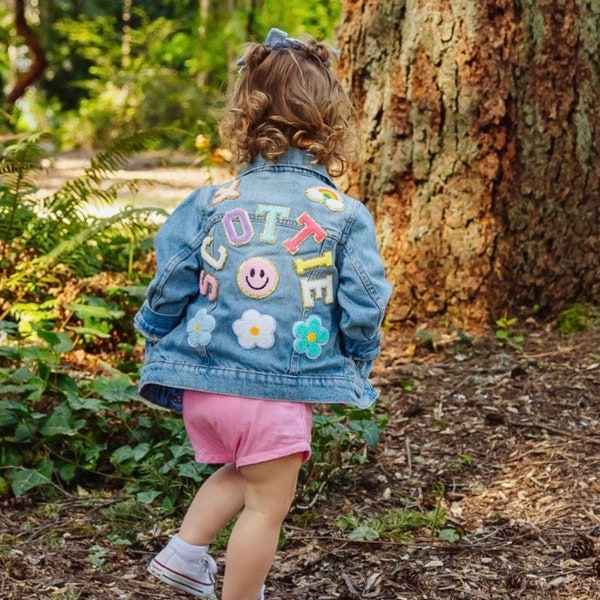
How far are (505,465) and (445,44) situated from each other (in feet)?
6.52

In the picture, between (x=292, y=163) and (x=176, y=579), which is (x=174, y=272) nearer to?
(x=292, y=163)

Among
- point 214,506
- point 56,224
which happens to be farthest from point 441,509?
point 56,224

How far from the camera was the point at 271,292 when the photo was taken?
2.55 m

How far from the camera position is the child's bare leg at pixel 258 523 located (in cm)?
259

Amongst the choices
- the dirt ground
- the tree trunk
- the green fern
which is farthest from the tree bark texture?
the tree trunk

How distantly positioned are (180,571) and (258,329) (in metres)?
0.74

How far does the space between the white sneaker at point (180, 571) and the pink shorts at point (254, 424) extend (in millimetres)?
379

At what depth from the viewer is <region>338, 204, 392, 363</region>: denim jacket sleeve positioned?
2.58m

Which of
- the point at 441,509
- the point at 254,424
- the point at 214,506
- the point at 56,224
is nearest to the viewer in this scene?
the point at 254,424

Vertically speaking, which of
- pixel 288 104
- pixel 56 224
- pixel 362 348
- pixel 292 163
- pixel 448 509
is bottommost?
pixel 448 509

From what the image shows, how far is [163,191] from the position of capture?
1021 centimetres

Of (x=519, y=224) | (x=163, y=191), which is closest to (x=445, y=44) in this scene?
(x=519, y=224)

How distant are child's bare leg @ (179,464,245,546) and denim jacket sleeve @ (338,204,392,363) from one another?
0.48m

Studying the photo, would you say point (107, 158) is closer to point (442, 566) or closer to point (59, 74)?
point (442, 566)
